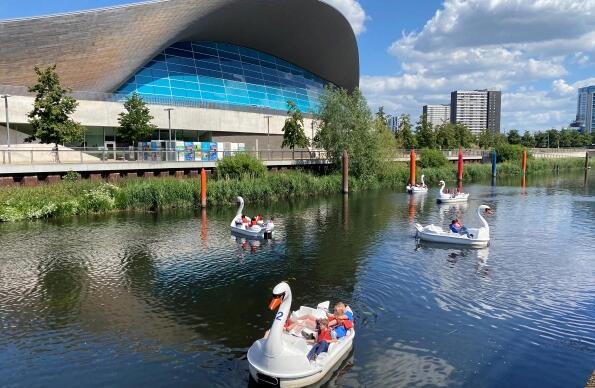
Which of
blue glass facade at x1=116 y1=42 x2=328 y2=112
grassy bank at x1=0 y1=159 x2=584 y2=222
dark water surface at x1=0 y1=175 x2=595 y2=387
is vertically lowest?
dark water surface at x1=0 y1=175 x2=595 y2=387

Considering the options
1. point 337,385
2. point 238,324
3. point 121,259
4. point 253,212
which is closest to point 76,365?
point 238,324

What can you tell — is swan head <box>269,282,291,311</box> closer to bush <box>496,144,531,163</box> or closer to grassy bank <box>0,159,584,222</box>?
grassy bank <box>0,159,584,222</box>

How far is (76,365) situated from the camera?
10648mm

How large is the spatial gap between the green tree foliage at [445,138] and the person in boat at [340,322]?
74.5m

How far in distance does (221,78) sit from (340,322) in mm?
55121

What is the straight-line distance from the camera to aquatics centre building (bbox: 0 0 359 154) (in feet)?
160

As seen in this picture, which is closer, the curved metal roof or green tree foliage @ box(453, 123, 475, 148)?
the curved metal roof

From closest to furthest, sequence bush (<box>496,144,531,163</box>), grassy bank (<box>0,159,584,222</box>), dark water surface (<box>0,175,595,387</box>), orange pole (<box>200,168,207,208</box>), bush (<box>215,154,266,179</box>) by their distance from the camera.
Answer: dark water surface (<box>0,175,595,387</box>), grassy bank (<box>0,159,584,222</box>), orange pole (<box>200,168,207,208</box>), bush (<box>215,154,266,179</box>), bush (<box>496,144,531,163</box>)

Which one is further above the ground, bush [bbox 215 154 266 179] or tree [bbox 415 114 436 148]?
tree [bbox 415 114 436 148]

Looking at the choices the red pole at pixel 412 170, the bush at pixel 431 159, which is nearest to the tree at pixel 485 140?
the bush at pixel 431 159

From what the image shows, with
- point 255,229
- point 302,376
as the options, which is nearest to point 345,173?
point 255,229

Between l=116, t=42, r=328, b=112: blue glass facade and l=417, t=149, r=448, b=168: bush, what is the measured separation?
15.0 m

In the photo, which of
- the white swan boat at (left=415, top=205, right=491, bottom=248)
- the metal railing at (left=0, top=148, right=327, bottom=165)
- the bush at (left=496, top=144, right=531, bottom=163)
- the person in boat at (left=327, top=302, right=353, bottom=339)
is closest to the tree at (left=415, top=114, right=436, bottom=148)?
the bush at (left=496, top=144, right=531, bottom=163)

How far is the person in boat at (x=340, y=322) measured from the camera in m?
10.7
